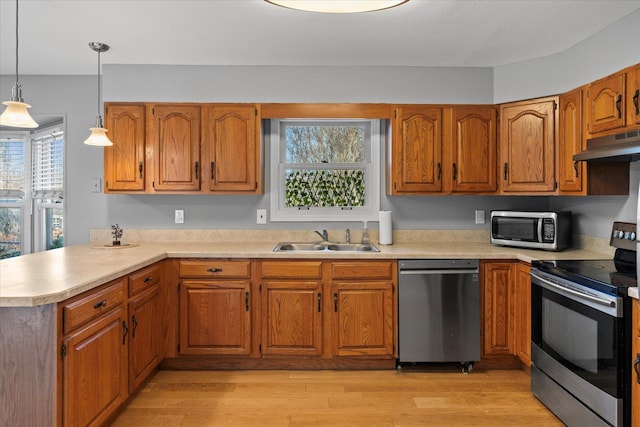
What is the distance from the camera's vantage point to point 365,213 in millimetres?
3607

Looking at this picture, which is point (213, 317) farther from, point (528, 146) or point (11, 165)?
point (528, 146)

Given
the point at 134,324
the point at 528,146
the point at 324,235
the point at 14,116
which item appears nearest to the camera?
the point at 14,116

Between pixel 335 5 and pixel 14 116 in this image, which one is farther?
pixel 14 116

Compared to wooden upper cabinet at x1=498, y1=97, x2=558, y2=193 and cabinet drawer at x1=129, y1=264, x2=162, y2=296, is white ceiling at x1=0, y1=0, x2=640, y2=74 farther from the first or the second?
cabinet drawer at x1=129, y1=264, x2=162, y2=296


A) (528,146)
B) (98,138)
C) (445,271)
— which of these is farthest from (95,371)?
(528,146)

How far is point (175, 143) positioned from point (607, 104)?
3024 millimetres

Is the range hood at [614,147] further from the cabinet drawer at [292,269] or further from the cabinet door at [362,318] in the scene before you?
the cabinet drawer at [292,269]

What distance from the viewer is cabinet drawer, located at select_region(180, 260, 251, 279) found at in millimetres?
2955

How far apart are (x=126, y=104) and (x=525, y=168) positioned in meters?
3.19

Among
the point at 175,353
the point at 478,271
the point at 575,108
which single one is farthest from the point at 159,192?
the point at 575,108

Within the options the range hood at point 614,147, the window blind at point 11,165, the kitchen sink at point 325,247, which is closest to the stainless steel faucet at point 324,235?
the kitchen sink at point 325,247

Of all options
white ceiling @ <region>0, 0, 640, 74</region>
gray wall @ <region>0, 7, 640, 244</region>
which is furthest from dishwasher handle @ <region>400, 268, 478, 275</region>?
white ceiling @ <region>0, 0, 640, 74</region>

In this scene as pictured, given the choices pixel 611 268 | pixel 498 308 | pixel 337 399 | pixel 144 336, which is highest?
pixel 611 268

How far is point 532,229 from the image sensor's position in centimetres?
306
